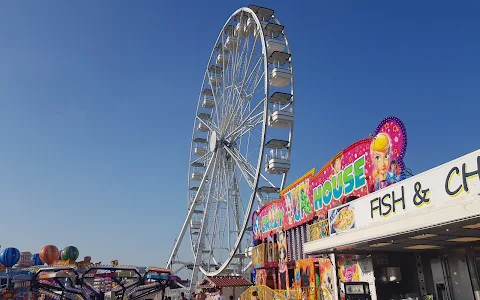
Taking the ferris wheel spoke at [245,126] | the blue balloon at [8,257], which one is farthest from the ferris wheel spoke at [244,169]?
the blue balloon at [8,257]

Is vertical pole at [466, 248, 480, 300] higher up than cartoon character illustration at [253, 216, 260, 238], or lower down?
lower down

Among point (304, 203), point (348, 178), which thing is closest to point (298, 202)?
point (304, 203)

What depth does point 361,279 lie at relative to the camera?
44.7ft

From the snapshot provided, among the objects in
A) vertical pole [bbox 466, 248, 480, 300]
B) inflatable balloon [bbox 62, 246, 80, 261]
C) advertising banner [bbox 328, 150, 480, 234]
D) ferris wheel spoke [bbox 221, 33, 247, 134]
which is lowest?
vertical pole [bbox 466, 248, 480, 300]

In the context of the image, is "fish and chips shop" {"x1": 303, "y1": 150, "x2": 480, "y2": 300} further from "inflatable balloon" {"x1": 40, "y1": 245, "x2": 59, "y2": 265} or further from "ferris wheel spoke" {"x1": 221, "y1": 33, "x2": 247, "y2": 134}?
"inflatable balloon" {"x1": 40, "y1": 245, "x2": 59, "y2": 265}

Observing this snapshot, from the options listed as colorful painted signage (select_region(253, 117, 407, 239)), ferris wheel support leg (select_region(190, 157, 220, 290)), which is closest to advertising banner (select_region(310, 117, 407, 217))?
colorful painted signage (select_region(253, 117, 407, 239))

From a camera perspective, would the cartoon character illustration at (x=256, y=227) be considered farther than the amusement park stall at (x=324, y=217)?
Yes

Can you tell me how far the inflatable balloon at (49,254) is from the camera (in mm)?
42531

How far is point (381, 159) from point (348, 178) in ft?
6.86

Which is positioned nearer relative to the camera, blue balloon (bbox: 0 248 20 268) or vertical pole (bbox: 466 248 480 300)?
vertical pole (bbox: 466 248 480 300)

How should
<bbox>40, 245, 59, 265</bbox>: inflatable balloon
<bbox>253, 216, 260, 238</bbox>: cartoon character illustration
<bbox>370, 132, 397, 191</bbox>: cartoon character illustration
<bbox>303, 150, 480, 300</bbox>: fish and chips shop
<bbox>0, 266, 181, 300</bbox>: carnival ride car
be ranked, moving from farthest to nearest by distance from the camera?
<bbox>40, 245, 59, 265</bbox>: inflatable balloon, <bbox>253, 216, 260, 238</bbox>: cartoon character illustration, <bbox>0, 266, 181, 300</bbox>: carnival ride car, <bbox>370, 132, 397, 191</bbox>: cartoon character illustration, <bbox>303, 150, 480, 300</bbox>: fish and chips shop

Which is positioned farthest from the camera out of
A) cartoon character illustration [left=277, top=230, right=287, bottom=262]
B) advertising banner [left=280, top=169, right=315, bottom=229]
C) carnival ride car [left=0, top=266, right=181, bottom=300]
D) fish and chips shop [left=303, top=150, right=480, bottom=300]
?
cartoon character illustration [left=277, top=230, right=287, bottom=262]

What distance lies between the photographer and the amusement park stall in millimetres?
13195

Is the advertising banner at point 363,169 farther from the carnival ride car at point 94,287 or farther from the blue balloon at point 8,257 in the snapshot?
the blue balloon at point 8,257
